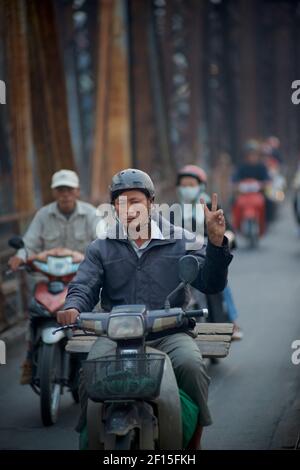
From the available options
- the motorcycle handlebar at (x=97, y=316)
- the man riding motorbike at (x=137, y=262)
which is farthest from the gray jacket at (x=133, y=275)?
the motorcycle handlebar at (x=97, y=316)

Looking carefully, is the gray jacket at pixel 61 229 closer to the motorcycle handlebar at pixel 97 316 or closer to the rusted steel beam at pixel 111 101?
the motorcycle handlebar at pixel 97 316

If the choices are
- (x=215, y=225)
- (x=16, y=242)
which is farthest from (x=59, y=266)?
(x=215, y=225)

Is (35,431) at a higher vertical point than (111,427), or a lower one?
lower

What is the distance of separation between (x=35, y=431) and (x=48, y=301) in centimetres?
87

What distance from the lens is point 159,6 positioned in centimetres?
2247

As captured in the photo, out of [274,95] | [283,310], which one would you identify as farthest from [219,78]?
[283,310]

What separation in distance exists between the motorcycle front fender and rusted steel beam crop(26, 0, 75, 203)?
4.12 m

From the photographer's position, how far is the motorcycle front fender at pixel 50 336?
7.46 metres

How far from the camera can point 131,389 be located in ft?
16.1

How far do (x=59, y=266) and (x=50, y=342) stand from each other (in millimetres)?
561

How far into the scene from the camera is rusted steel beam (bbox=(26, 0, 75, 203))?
11.7 meters

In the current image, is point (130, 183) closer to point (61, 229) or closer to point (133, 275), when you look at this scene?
point (133, 275)

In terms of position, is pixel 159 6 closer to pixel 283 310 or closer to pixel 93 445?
pixel 283 310

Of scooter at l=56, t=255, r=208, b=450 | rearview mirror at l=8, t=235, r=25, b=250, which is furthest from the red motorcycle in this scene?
scooter at l=56, t=255, r=208, b=450
